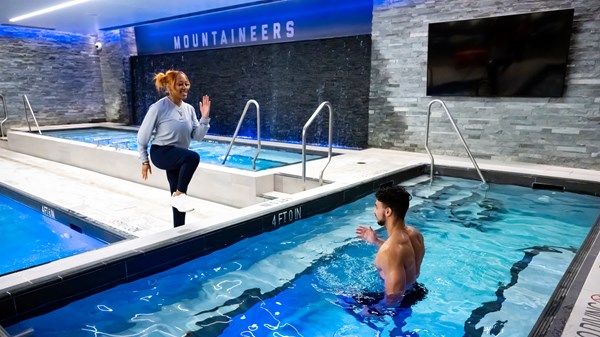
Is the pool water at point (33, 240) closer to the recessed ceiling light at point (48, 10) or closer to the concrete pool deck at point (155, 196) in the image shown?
the concrete pool deck at point (155, 196)

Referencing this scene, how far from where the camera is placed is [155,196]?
5.12 meters

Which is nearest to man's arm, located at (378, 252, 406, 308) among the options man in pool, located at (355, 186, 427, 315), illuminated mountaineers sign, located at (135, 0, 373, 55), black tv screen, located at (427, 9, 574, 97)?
man in pool, located at (355, 186, 427, 315)

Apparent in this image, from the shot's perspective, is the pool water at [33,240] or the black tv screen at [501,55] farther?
the black tv screen at [501,55]

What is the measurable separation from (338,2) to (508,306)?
635 cm

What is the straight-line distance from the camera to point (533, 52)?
5.59 metres

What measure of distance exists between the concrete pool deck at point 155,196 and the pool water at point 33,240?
0.75ft

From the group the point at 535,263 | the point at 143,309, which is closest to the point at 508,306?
the point at 535,263

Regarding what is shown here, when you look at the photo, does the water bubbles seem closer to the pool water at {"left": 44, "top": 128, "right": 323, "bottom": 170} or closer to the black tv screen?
the black tv screen

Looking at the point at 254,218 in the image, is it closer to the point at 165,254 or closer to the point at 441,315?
the point at 165,254

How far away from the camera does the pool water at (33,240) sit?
11.8 feet

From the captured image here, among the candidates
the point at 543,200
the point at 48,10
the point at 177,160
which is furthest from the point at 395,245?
the point at 48,10

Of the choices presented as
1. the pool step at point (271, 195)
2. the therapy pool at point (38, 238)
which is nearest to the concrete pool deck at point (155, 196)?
the therapy pool at point (38, 238)

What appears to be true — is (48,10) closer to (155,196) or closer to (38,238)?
(155,196)

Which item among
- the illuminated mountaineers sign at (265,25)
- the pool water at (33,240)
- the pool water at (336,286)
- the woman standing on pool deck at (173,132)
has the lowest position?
the pool water at (33,240)
